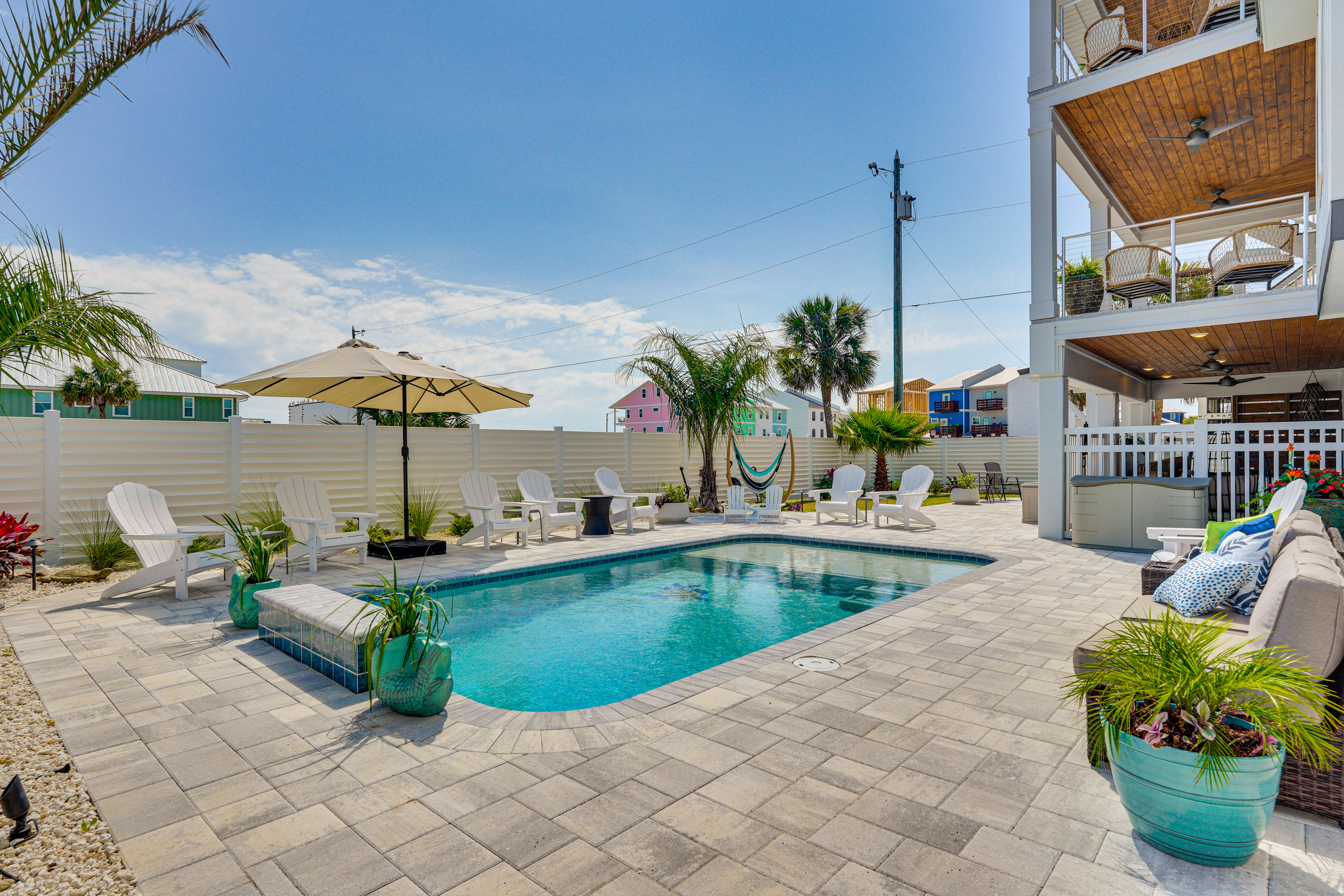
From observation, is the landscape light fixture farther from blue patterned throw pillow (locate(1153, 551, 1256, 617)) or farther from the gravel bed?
blue patterned throw pillow (locate(1153, 551, 1256, 617))

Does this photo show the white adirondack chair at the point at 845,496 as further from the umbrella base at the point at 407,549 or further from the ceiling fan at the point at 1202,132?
the ceiling fan at the point at 1202,132

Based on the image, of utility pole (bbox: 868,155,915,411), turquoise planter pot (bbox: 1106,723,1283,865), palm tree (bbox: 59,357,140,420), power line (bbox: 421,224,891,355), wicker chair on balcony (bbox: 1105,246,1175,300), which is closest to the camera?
turquoise planter pot (bbox: 1106,723,1283,865)

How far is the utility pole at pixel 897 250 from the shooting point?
17703 mm

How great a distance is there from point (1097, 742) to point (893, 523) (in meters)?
8.89

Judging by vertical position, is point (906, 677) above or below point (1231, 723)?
below

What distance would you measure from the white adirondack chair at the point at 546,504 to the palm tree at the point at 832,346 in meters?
12.1

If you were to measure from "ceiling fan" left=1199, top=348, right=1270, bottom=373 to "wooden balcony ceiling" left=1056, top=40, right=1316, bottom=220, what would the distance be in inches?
98.7

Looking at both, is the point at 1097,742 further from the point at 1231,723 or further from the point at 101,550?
the point at 101,550

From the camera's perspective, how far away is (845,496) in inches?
454

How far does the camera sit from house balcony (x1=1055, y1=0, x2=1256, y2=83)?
281 inches

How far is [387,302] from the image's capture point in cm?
2506

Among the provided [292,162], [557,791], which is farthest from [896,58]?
[557,791]

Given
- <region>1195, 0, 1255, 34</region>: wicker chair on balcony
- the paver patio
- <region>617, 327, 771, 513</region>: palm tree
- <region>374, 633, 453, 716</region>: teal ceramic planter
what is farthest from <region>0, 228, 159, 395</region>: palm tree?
<region>1195, 0, 1255, 34</region>: wicker chair on balcony

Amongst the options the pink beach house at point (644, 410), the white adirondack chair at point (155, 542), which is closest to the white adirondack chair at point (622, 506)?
the white adirondack chair at point (155, 542)
